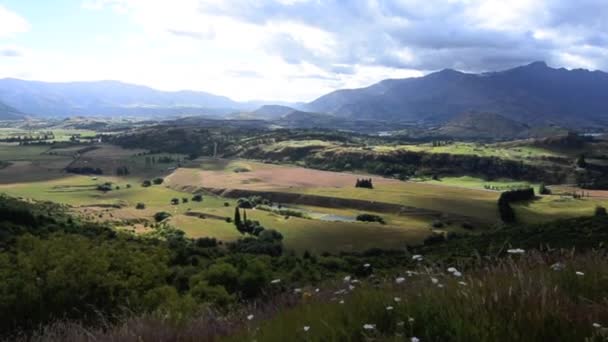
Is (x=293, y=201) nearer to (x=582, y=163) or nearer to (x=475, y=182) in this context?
(x=475, y=182)

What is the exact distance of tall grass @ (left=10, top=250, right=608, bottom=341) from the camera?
4547 millimetres

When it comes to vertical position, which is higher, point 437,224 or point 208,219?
point 437,224

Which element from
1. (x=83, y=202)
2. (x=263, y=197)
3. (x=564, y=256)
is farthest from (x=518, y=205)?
(x=564, y=256)

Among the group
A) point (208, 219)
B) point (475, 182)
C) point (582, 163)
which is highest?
point (582, 163)

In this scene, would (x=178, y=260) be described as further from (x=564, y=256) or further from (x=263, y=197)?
(x=263, y=197)

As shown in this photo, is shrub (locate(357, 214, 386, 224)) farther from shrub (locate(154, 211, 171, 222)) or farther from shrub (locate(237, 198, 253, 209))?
shrub (locate(154, 211, 171, 222))

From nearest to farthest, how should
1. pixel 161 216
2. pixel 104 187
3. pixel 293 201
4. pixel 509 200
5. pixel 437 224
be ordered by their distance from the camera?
pixel 437 224 → pixel 161 216 → pixel 509 200 → pixel 293 201 → pixel 104 187

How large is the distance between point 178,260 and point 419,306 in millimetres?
59104

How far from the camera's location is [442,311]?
4945 millimetres

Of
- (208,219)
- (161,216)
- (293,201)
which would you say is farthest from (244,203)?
(161,216)

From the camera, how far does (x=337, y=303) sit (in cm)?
602

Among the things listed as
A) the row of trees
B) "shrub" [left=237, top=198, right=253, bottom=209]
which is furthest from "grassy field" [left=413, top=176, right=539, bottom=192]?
"shrub" [left=237, top=198, right=253, bottom=209]

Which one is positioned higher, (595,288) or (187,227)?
(595,288)

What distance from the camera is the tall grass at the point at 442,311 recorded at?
4547 mm
